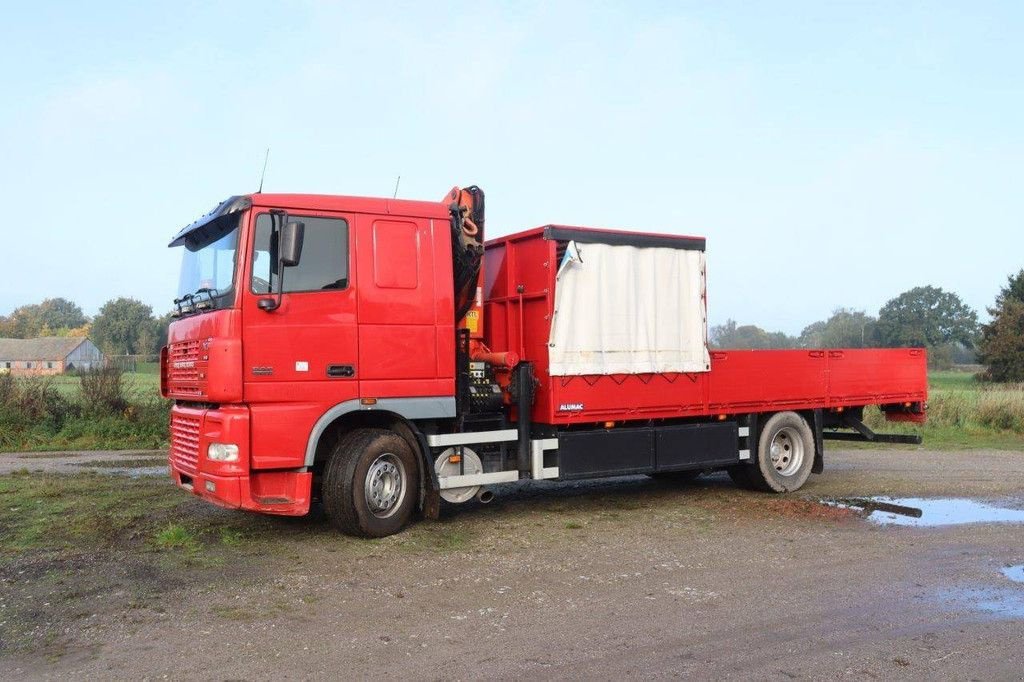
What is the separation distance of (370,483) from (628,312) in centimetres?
344

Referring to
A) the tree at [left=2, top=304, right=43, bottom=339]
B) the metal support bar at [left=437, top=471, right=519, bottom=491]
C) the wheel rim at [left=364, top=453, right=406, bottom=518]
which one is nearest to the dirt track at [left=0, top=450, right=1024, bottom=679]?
the wheel rim at [left=364, top=453, right=406, bottom=518]

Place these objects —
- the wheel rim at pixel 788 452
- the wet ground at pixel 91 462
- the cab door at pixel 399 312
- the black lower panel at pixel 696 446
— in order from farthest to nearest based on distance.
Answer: the wet ground at pixel 91 462
the wheel rim at pixel 788 452
the black lower panel at pixel 696 446
the cab door at pixel 399 312

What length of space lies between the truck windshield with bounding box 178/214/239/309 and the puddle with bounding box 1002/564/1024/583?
6728 mm

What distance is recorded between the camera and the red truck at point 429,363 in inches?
291

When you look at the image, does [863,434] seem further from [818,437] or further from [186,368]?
[186,368]

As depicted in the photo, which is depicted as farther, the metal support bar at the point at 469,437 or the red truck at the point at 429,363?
the metal support bar at the point at 469,437

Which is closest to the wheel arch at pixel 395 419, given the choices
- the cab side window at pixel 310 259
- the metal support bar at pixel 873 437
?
the cab side window at pixel 310 259

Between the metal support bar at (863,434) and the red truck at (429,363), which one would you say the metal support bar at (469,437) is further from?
the metal support bar at (863,434)

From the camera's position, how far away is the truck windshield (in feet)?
24.5

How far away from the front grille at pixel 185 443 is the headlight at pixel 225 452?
341 millimetres

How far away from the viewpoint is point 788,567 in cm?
695

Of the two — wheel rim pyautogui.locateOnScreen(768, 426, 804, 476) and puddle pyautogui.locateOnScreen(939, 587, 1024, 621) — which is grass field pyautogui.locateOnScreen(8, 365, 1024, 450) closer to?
wheel rim pyautogui.locateOnScreen(768, 426, 804, 476)

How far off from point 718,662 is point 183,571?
13.9 ft

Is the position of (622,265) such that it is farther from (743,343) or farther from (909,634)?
(909,634)
